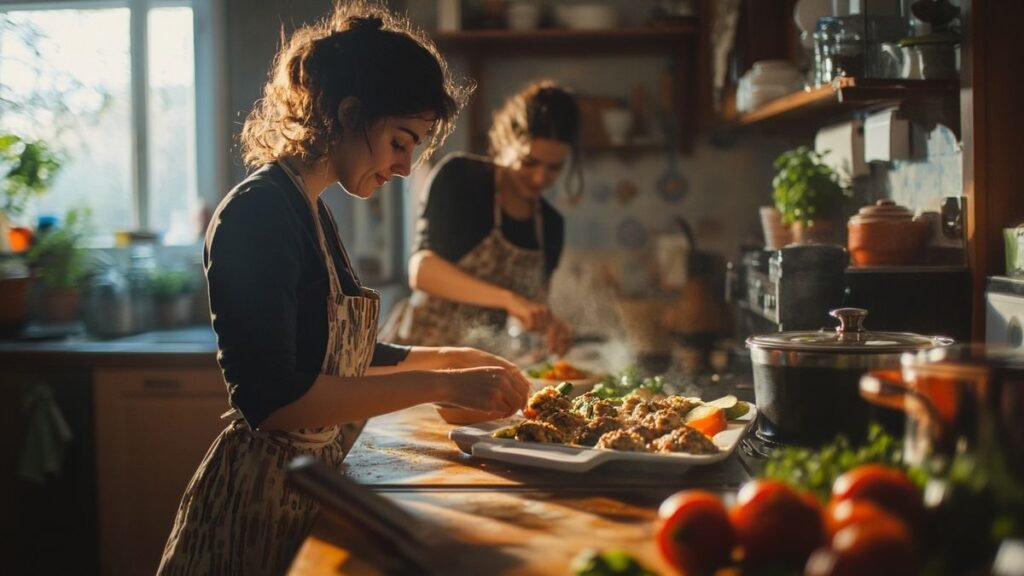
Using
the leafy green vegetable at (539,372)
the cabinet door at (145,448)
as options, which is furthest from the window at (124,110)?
the leafy green vegetable at (539,372)

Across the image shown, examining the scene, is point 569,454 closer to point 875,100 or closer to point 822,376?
point 822,376

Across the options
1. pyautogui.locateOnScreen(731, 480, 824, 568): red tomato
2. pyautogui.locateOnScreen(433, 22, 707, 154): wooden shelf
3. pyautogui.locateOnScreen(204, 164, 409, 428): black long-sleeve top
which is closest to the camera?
pyautogui.locateOnScreen(731, 480, 824, 568): red tomato

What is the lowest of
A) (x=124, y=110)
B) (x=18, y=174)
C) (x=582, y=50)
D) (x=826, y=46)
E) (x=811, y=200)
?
(x=811, y=200)

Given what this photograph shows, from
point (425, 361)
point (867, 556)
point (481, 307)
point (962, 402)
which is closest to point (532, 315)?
point (481, 307)

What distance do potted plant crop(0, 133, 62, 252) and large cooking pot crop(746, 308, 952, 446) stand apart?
3347 millimetres

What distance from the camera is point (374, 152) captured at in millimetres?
1697

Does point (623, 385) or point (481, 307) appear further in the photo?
point (481, 307)

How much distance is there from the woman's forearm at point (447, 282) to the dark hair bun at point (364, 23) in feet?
4.15

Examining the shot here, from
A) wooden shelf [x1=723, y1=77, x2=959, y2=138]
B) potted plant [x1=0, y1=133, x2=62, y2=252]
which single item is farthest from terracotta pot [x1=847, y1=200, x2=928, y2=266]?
potted plant [x1=0, y1=133, x2=62, y2=252]

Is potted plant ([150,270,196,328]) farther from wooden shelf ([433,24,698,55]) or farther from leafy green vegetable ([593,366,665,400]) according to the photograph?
leafy green vegetable ([593,366,665,400])

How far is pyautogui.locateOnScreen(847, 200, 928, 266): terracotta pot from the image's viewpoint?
2.24 meters

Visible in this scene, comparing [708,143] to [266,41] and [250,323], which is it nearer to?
[266,41]

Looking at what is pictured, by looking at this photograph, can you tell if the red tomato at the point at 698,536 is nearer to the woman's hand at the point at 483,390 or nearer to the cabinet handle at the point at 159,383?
the woman's hand at the point at 483,390

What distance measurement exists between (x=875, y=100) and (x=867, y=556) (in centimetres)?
177
